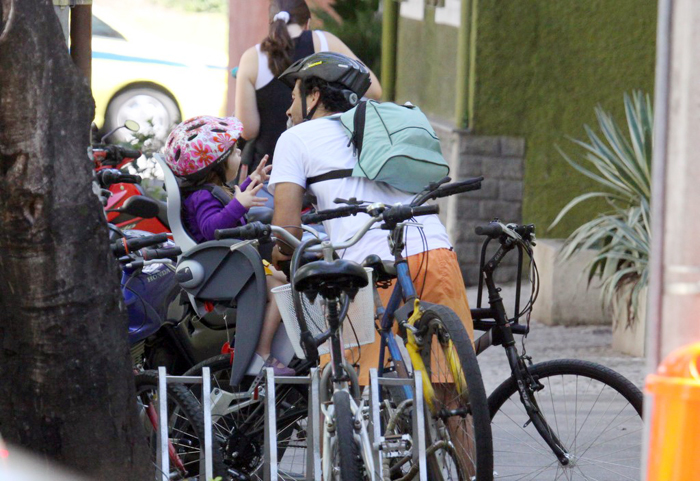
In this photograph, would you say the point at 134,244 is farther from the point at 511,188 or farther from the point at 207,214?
the point at 511,188

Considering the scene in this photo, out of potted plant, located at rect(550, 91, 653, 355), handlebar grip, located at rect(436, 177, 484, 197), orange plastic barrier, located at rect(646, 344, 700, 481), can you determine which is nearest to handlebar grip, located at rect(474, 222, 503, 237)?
handlebar grip, located at rect(436, 177, 484, 197)

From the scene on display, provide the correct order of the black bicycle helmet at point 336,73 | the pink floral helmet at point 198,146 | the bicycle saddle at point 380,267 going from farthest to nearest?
the pink floral helmet at point 198,146 < the black bicycle helmet at point 336,73 < the bicycle saddle at point 380,267

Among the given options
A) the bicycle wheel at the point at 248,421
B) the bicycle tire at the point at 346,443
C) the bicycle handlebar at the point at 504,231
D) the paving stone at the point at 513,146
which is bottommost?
the bicycle wheel at the point at 248,421

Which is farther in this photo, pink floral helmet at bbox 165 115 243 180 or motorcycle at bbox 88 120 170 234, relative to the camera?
motorcycle at bbox 88 120 170 234

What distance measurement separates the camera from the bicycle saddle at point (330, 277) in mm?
3979

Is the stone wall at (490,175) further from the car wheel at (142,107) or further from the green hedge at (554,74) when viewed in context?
the car wheel at (142,107)

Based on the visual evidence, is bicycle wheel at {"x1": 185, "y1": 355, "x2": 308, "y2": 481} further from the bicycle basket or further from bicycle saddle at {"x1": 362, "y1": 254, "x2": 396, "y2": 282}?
bicycle saddle at {"x1": 362, "y1": 254, "x2": 396, "y2": 282}

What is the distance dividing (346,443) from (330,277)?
1.59 feet

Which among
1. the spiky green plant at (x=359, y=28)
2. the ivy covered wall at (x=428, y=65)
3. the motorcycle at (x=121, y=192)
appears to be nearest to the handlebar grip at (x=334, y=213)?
the motorcycle at (x=121, y=192)

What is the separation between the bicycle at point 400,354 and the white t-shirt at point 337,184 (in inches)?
7.7

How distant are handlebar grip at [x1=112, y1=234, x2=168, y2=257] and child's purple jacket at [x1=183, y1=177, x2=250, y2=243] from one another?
462 mm

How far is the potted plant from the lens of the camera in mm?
8539

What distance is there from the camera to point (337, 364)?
4.05 m

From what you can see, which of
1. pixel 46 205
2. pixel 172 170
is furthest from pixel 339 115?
pixel 46 205
